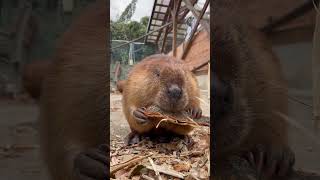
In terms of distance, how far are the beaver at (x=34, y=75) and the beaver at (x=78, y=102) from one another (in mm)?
12

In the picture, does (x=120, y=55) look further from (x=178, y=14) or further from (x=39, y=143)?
(x=39, y=143)

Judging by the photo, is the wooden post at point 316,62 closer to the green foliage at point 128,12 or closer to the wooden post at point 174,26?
the green foliage at point 128,12

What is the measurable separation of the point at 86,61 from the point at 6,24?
18 centimetres

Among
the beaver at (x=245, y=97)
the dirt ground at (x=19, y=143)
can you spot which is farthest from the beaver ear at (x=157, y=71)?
the dirt ground at (x=19, y=143)

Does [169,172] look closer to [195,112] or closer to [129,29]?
[195,112]

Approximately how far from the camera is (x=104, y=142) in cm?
65

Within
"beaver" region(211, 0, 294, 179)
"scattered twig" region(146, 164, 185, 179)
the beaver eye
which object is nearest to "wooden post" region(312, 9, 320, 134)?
"beaver" region(211, 0, 294, 179)

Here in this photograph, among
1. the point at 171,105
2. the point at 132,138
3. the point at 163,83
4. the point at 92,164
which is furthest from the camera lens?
the point at 132,138

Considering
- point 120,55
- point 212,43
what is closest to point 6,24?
point 212,43

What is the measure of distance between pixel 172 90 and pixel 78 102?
1.34m

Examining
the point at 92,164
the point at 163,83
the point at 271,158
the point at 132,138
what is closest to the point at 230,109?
the point at 271,158

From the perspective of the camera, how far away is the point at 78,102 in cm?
67

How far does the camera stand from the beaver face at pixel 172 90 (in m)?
1.96

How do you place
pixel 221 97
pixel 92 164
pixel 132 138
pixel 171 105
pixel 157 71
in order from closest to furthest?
1. pixel 92 164
2. pixel 221 97
3. pixel 171 105
4. pixel 157 71
5. pixel 132 138
